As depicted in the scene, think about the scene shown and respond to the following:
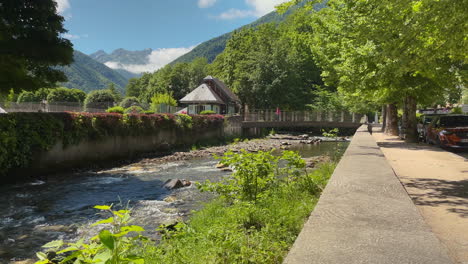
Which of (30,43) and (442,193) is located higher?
(30,43)

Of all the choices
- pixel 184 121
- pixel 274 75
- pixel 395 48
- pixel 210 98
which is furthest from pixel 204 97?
pixel 395 48

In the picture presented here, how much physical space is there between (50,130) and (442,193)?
16012 millimetres

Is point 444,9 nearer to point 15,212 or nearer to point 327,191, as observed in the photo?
point 327,191

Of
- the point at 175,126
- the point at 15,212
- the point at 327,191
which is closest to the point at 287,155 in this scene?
the point at 327,191

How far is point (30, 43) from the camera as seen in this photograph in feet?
53.1

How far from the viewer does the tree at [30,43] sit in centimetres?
1560

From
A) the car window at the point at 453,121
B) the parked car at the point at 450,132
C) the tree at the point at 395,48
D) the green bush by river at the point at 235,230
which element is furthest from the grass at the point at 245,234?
the car window at the point at 453,121

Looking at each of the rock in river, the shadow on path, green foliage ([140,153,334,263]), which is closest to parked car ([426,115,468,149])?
the shadow on path

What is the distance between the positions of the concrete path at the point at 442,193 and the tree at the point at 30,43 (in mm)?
15678

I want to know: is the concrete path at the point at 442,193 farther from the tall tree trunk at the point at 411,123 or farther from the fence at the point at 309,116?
the fence at the point at 309,116

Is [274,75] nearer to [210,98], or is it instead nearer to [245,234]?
[210,98]

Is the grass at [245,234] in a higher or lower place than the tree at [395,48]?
lower

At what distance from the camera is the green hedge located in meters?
14.2

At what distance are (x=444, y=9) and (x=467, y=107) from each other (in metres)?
39.8
